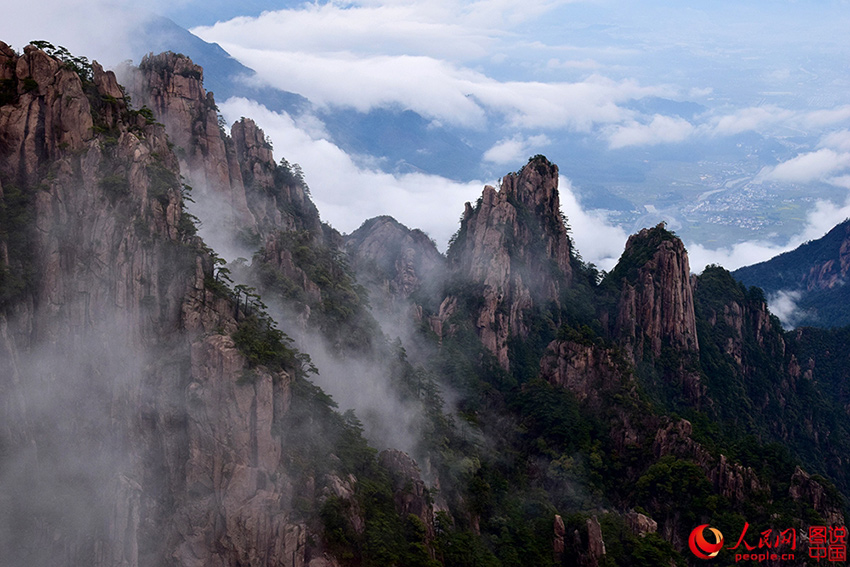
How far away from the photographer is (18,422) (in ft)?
134

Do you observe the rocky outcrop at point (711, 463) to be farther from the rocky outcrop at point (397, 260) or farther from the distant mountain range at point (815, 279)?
the distant mountain range at point (815, 279)

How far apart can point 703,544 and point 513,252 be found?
44082 millimetres

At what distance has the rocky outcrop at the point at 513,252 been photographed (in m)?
95.6

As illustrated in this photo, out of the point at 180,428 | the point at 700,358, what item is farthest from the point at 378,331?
the point at 700,358

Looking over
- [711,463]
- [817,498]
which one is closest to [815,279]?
[817,498]

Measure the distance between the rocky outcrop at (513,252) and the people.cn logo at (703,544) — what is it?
→ 32509mm

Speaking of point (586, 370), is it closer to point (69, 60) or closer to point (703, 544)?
point (703, 544)

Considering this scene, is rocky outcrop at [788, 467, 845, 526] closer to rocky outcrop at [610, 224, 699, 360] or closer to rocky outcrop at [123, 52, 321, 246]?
rocky outcrop at [610, 224, 699, 360]

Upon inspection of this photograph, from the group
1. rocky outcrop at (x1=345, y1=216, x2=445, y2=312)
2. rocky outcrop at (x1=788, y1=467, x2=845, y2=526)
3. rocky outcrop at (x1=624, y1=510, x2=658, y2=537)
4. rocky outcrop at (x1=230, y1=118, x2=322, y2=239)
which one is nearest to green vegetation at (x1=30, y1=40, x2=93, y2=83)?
rocky outcrop at (x1=230, y1=118, x2=322, y2=239)

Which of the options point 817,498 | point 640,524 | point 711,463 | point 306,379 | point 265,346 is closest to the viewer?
point 265,346

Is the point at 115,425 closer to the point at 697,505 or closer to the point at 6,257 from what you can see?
the point at 6,257

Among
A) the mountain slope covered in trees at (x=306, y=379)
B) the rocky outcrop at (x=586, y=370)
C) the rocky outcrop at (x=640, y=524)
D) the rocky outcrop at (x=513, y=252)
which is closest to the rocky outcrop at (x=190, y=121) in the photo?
the mountain slope covered in trees at (x=306, y=379)

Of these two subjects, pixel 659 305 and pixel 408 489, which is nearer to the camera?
pixel 408 489

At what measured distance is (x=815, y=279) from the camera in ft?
592
